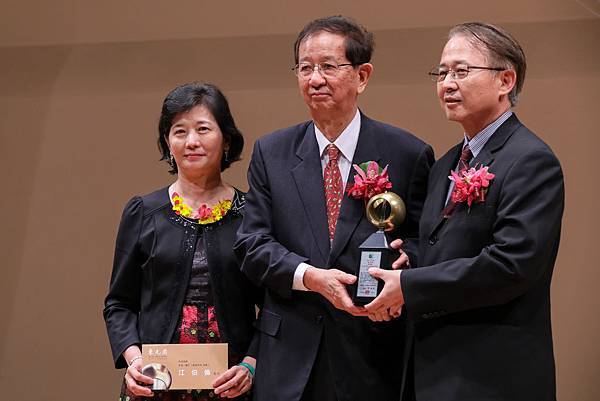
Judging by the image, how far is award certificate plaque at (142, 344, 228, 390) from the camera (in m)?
3.10

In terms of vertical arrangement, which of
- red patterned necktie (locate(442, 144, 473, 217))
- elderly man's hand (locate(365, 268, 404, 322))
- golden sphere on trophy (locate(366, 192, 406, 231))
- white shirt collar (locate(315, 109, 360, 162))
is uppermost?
white shirt collar (locate(315, 109, 360, 162))

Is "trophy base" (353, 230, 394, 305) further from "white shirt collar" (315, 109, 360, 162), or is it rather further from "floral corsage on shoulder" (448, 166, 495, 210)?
"white shirt collar" (315, 109, 360, 162)

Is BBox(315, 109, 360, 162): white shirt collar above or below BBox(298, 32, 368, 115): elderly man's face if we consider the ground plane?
below

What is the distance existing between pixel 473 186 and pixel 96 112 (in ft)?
11.5

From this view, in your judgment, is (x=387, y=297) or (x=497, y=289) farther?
(x=387, y=297)

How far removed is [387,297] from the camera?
8.85 ft

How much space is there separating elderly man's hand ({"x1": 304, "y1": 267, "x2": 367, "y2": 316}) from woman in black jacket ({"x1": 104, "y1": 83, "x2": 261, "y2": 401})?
453 millimetres

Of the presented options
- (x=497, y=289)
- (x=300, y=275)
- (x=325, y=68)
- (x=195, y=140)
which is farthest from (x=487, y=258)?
(x=195, y=140)

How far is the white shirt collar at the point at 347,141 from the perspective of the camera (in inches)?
122

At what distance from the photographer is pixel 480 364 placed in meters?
2.60

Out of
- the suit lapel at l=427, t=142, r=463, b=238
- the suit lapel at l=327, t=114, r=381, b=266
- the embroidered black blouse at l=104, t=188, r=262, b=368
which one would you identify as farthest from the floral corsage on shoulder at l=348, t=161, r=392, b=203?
the embroidered black blouse at l=104, t=188, r=262, b=368

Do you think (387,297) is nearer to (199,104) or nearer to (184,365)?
(184,365)

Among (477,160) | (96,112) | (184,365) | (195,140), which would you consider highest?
(96,112)

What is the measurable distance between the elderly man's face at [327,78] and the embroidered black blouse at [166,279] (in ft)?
1.80
